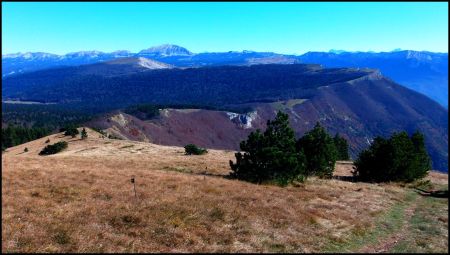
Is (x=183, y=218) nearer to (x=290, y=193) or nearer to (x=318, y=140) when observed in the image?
(x=290, y=193)

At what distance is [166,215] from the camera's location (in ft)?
69.7

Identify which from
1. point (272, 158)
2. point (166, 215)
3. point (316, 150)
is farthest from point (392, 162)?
point (166, 215)

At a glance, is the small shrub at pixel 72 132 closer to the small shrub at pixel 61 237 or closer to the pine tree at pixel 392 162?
the pine tree at pixel 392 162

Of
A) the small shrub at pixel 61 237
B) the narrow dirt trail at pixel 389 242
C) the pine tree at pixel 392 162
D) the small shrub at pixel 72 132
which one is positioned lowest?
the small shrub at pixel 72 132

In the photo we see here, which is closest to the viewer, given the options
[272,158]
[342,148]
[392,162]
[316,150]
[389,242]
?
[389,242]

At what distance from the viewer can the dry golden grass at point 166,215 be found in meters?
17.1

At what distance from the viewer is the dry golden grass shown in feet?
56.1

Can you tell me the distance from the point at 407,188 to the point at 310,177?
11.5m

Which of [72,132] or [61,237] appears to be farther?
[72,132]

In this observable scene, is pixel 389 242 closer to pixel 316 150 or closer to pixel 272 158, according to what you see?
pixel 272 158

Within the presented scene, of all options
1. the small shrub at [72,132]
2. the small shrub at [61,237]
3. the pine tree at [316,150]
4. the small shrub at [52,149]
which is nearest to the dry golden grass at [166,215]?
the small shrub at [61,237]

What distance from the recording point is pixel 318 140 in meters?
48.4

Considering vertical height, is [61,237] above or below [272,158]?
above

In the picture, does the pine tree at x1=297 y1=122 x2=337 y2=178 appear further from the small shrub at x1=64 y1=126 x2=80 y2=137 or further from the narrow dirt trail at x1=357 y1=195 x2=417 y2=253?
the small shrub at x1=64 y1=126 x2=80 y2=137
